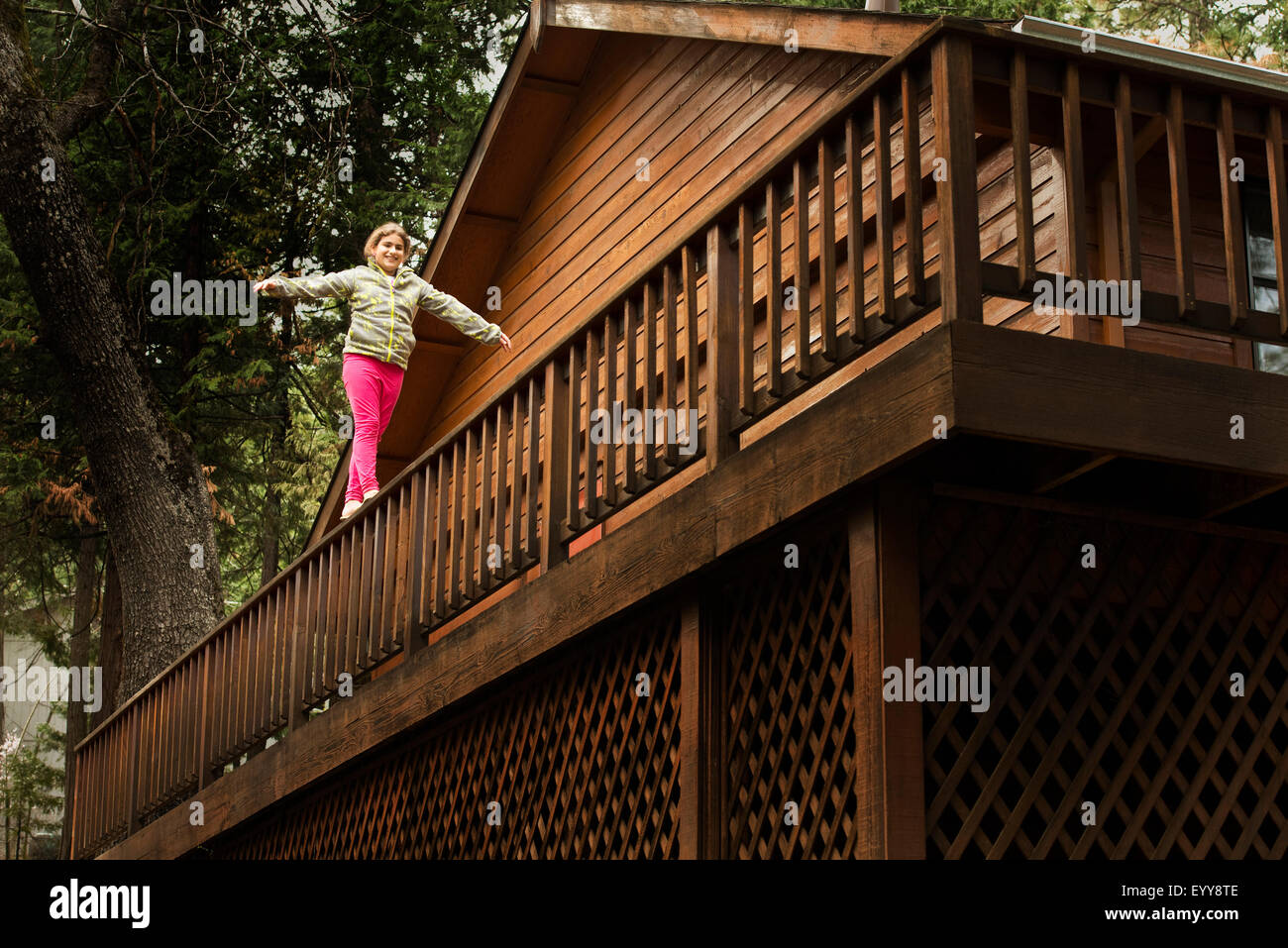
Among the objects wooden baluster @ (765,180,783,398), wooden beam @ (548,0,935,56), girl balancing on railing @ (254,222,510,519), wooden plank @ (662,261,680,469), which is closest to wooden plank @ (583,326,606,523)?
wooden plank @ (662,261,680,469)

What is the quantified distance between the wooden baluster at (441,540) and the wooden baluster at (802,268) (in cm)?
308

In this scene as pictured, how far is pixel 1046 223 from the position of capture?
6.93 metres

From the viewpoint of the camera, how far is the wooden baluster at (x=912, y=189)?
4754 mm

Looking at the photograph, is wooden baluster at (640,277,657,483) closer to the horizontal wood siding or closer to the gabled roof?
the horizontal wood siding

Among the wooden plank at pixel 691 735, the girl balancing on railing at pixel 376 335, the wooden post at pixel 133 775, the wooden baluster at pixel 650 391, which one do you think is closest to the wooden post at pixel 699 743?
the wooden plank at pixel 691 735

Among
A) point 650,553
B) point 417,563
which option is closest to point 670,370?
point 650,553

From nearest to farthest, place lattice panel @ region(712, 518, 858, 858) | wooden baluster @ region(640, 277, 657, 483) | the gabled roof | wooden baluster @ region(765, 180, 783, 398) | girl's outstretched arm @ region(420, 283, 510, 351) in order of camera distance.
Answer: lattice panel @ region(712, 518, 858, 858), wooden baluster @ region(765, 180, 783, 398), wooden baluster @ region(640, 277, 657, 483), the gabled roof, girl's outstretched arm @ region(420, 283, 510, 351)

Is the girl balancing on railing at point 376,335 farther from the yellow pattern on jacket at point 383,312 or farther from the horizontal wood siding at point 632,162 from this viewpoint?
the horizontal wood siding at point 632,162

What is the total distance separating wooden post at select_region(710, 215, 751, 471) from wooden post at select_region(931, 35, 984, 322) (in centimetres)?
139

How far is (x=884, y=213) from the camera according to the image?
15.8ft

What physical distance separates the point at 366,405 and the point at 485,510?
→ 2.94 metres

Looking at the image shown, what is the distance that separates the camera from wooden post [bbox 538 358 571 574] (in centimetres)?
691

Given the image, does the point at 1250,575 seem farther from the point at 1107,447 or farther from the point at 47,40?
the point at 47,40
